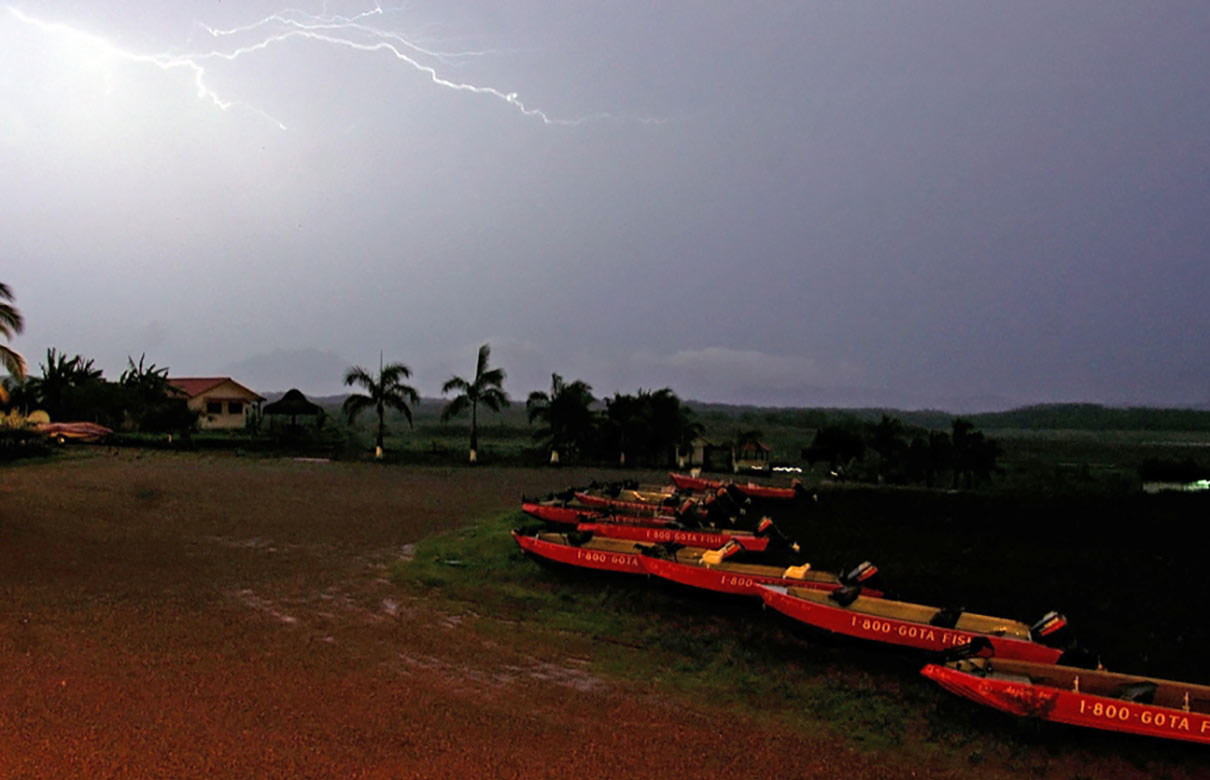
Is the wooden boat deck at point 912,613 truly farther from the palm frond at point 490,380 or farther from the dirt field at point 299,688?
the palm frond at point 490,380

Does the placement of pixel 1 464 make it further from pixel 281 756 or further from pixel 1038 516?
pixel 1038 516

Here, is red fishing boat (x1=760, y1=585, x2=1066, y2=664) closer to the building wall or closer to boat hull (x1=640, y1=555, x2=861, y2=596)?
boat hull (x1=640, y1=555, x2=861, y2=596)

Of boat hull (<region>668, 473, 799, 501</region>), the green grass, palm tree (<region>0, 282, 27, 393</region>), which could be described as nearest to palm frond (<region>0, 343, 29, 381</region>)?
palm tree (<region>0, 282, 27, 393</region>)

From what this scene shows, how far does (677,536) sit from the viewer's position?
58.3 ft

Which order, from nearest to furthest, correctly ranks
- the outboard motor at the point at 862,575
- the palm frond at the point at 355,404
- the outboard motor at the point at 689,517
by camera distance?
the outboard motor at the point at 862,575
the outboard motor at the point at 689,517
the palm frond at the point at 355,404

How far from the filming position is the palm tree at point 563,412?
4081 centimetres

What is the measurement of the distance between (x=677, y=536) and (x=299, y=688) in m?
9.77

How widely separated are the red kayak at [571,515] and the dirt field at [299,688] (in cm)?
421

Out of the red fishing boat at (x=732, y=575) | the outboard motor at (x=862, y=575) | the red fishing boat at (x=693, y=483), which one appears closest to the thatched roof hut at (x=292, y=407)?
the red fishing boat at (x=693, y=483)

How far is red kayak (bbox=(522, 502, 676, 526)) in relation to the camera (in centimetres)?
1998

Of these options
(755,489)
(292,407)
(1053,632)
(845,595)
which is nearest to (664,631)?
(845,595)

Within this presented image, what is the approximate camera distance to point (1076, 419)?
15425 centimetres

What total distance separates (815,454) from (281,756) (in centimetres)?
3752

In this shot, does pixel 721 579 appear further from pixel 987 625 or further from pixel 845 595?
pixel 987 625
